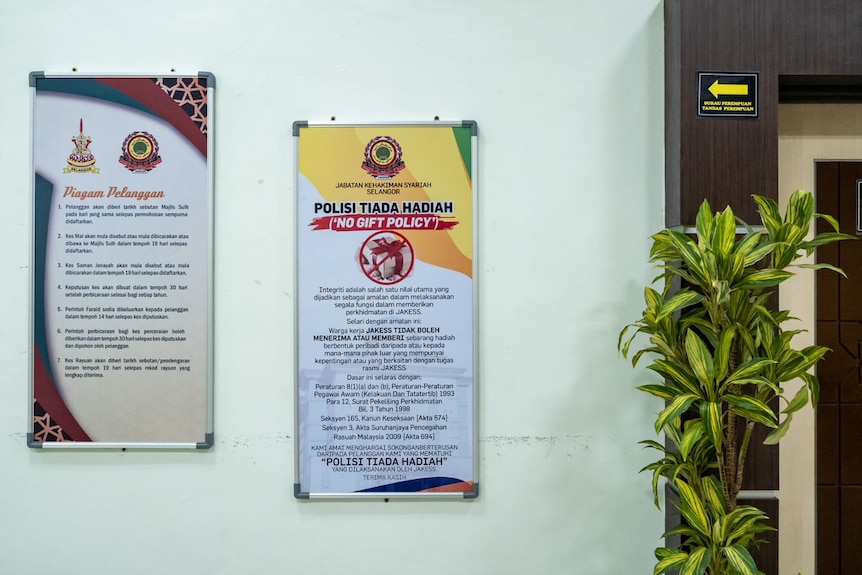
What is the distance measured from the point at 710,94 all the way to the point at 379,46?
1074mm

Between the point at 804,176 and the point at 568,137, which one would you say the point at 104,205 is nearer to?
the point at 568,137

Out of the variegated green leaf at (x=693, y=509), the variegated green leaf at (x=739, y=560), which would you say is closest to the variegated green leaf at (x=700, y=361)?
the variegated green leaf at (x=693, y=509)

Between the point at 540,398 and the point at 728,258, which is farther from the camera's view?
the point at 540,398

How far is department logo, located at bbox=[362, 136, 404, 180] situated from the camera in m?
1.92

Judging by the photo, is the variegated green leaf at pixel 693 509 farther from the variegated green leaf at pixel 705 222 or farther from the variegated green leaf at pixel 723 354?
the variegated green leaf at pixel 705 222

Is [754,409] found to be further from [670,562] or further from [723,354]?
[670,562]

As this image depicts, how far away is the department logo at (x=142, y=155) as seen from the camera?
75.8 inches

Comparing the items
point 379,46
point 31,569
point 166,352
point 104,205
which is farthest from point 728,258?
point 31,569

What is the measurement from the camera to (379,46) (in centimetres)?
194

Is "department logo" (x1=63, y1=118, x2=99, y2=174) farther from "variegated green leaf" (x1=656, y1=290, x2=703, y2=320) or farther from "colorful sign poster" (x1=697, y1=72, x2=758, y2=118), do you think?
"colorful sign poster" (x1=697, y1=72, x2=758, y2=118)

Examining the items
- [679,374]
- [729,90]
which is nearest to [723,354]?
[679,374]

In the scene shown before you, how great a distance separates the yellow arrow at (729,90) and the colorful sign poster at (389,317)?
29.7 inches

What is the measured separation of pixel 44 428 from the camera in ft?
6.30

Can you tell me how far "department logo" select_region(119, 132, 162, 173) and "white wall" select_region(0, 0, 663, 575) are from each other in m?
0.21
